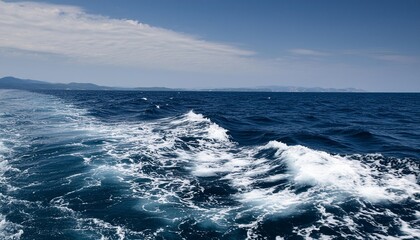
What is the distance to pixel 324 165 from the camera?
23.5 metres

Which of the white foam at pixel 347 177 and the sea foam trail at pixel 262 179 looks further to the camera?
the white foam at pixel 347 177

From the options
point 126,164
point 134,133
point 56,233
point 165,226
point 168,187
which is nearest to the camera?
point 56,233

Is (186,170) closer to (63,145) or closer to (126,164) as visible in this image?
(126,164)

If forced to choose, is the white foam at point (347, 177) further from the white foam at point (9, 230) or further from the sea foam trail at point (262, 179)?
the white foam at point (9, 230)

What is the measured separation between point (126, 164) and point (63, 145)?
961 centimetres

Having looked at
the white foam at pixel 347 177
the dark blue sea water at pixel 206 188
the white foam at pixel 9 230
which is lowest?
the white foam at pixel 9 230

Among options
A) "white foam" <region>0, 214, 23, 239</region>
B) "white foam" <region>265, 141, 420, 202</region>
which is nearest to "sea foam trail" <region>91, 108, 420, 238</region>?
"white foam" <region>265, 141, 420, 202</region>

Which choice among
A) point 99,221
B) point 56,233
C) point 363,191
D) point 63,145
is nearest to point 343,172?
point 363,191

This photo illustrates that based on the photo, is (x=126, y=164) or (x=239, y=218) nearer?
(x=239, y=218)

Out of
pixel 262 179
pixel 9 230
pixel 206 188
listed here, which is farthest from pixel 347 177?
pixel 9 230

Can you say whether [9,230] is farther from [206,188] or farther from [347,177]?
[347,177]

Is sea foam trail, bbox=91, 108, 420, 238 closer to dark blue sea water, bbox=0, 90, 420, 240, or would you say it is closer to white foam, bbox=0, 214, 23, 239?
dark blue sea water, bbox=0, 90, 420, 240

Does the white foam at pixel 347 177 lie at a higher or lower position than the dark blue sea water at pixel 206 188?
higher

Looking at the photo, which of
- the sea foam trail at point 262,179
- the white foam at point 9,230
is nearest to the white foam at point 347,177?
the sea foam trail at point 262,179
